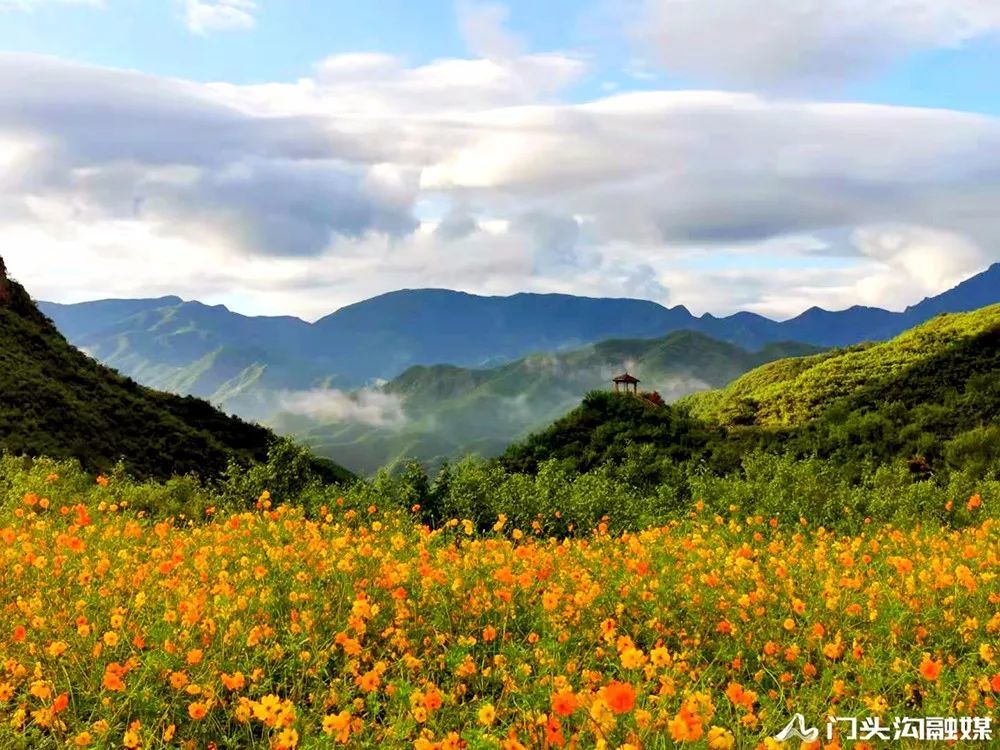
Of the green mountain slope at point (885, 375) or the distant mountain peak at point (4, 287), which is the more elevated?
the distant mountain peak at point (4, 287)

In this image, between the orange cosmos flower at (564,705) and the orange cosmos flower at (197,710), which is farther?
the orange cosmos flower at (197,710)

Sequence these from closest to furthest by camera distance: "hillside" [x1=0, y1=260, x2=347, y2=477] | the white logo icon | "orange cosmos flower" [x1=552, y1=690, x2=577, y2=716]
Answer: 1. "orange cosmos flower" [x1=552, y1=690, x2=577, y2=716]
2. the white logo icon
3. "hillside" [x1=0, y1=260, x2=347, y2=477]

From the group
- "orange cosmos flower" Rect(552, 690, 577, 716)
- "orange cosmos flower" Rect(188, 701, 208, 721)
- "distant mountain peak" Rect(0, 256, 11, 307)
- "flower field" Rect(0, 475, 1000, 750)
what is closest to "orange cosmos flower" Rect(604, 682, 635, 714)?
"flower field" Rect(0, 475, 1000, 750)

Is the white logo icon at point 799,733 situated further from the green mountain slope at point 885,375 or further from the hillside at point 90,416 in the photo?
the green mountain slope at point 885,375

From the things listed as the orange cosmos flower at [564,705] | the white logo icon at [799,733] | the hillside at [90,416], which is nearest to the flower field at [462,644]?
the orange cosmos flower at [564,705]

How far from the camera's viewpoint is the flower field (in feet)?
13.9

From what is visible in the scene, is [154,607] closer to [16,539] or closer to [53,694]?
[53,694]

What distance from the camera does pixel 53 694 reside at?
15.7 feet

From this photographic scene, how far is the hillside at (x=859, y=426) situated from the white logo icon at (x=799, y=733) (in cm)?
2014

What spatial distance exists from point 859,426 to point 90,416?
3461 centimetres

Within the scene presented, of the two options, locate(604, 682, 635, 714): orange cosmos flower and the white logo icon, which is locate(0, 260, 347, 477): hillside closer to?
the white logo icon

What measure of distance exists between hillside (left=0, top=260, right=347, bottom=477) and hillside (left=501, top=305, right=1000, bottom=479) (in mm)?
17025

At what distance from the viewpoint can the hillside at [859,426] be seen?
92.3 ft

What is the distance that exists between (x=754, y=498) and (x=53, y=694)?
48.6 ft
